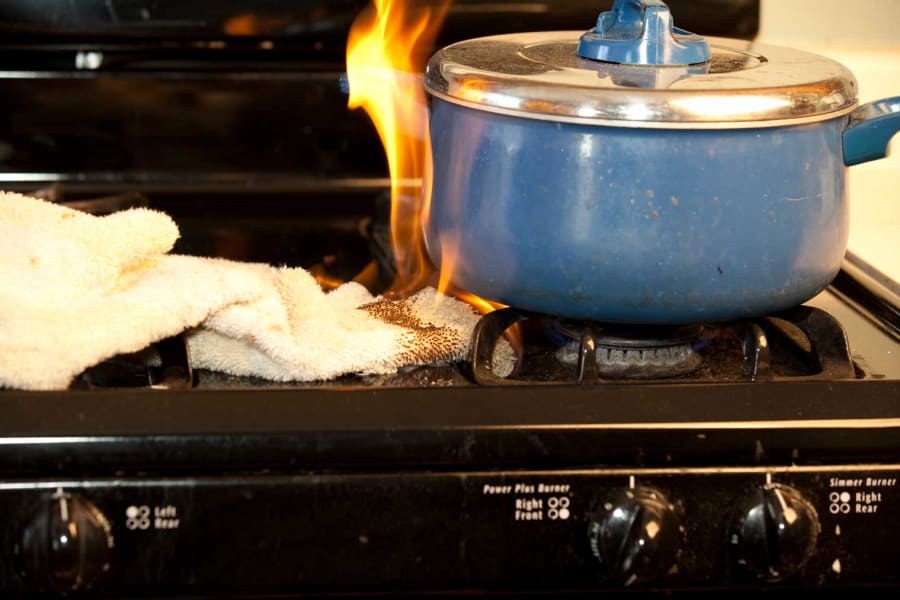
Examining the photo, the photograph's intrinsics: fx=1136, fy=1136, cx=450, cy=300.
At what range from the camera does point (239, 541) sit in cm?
62

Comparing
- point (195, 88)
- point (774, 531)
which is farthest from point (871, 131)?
point (195, 88)

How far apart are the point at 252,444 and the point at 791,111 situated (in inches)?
14.2

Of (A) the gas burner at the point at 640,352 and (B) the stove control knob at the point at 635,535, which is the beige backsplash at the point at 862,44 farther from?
(B) the stove control knob at the point at 635,535

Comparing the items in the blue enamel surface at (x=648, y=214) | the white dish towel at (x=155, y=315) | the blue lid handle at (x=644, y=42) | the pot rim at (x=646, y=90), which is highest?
the blue lid handle at (x=644, y=42)

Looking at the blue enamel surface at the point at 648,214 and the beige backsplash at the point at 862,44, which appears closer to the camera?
the blue enamel surface at the point at 648,214

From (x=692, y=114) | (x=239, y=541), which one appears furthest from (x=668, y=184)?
(x=239, y=541)

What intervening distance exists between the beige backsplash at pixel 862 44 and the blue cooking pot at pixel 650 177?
15.6 inches

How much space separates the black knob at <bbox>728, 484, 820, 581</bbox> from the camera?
62 cm

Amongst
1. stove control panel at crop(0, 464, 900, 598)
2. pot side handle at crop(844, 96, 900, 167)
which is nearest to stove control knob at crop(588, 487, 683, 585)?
stove control panel at crop(0, 464, 900, 598)

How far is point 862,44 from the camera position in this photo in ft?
3.76

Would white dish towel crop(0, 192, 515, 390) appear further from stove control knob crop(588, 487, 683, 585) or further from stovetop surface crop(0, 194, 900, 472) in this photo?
stove control knob crop(588, 487, 683, 585)

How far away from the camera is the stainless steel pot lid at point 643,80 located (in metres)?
0.64

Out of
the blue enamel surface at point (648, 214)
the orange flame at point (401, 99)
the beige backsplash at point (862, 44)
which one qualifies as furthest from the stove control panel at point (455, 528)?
the beige backsplash at point (862, 44)

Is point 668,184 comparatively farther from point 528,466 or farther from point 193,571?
point 193,571
